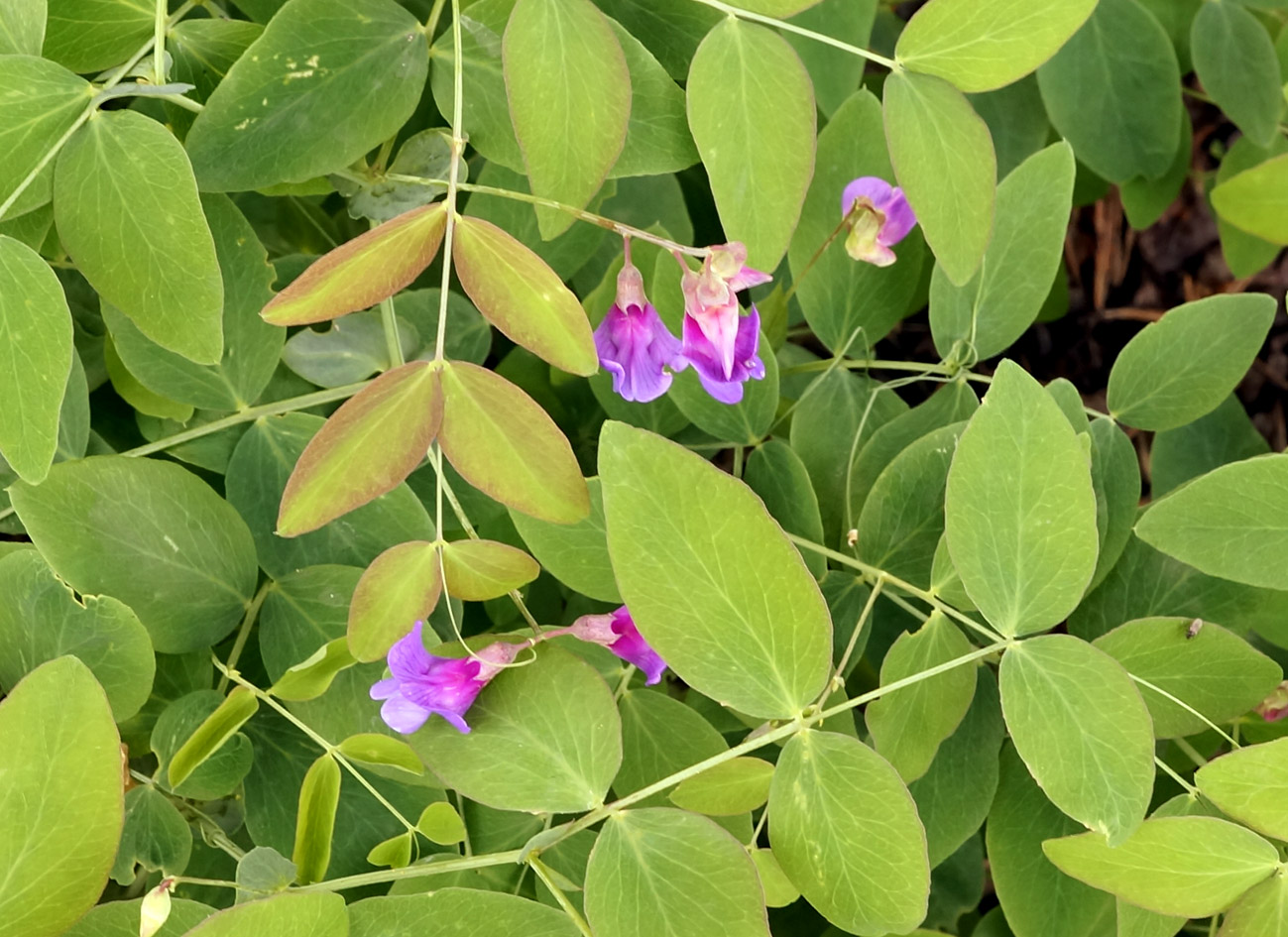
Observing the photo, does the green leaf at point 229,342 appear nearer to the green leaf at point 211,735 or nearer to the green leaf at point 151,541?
the green leaf at point 151,541

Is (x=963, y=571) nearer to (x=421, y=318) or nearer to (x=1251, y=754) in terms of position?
(x=1251, y=754)

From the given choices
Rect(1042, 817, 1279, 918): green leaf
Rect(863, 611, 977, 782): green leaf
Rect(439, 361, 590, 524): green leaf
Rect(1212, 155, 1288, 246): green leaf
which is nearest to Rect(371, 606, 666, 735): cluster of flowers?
Rect(439, 361, 590, 524): green leaf

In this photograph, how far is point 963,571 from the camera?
2.41 feet

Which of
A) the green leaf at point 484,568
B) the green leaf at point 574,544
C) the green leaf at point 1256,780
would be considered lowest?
the green leaf at point 1256,780

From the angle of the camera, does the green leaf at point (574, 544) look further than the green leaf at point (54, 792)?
Yes

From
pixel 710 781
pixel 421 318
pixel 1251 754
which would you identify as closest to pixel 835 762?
pixel 710 781

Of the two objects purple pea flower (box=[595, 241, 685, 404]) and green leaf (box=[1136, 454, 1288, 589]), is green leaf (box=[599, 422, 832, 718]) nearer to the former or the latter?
purple pea flower (box=[595, 241, 685, 404])

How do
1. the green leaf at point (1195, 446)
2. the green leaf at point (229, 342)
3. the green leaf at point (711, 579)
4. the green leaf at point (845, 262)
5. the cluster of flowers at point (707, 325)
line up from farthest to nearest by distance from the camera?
1. the green leaf at point (1195, 446)
2. the green leaf at point (845, 262)
3. the green leaf at point (229, 342)
4. the cluster of flowers at point (707, 325)
5. the green leaf at point (711, 579)

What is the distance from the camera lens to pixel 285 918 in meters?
0.68

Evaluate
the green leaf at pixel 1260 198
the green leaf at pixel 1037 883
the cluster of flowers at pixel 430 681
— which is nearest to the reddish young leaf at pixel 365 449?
the cluster of flowers at pixel 430 681

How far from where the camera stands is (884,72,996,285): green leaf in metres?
0.77

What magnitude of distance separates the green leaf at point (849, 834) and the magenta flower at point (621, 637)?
5.5 inches

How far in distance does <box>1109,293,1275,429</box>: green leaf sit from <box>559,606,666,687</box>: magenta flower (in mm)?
467

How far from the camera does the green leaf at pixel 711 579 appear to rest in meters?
0.65
